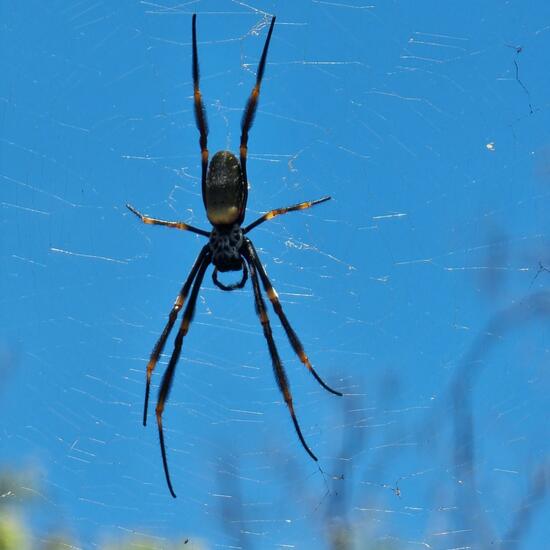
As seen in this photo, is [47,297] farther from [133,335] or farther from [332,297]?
[332,297]

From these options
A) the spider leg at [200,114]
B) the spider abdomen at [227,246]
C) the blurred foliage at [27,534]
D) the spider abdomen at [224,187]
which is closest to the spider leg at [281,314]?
the spider abdomen at [227,246]

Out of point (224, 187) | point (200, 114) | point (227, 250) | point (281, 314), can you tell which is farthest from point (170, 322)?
point (200, 114)

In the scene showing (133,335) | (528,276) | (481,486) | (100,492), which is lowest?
(100,492)

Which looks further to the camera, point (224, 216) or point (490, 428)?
point (490, 428)

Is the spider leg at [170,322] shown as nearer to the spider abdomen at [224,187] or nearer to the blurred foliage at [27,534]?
the spider abdomen at [224,187]

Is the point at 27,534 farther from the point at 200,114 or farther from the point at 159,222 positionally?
the point at 200,114

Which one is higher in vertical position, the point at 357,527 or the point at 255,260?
the point at 255,260

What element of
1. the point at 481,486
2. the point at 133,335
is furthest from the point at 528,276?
the point at 133,335

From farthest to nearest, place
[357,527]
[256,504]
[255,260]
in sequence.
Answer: [357,527]
[256,504]
[255,260]

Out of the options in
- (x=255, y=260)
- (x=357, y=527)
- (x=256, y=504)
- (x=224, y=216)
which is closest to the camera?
(x=224, y=216)
